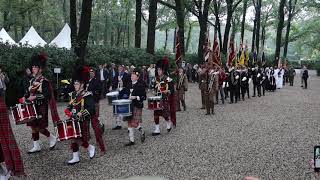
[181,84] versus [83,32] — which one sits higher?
[83,32]

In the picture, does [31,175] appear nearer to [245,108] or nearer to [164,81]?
[164,81]

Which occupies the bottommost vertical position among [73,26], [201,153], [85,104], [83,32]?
[201,153]

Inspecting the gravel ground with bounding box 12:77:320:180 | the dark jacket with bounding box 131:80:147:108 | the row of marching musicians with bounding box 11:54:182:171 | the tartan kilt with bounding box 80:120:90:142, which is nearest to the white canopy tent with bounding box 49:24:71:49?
the gravel ground with bounding box 12:77:320:180

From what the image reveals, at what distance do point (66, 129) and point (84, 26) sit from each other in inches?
441

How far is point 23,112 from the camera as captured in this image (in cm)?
912

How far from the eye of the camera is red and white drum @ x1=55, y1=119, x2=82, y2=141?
8344mm

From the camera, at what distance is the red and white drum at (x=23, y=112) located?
29.8 feet

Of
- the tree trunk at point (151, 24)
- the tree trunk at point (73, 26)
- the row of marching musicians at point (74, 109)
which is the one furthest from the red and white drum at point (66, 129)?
the tree trunk at point (151, 24)

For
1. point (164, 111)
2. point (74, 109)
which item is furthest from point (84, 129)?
point (164, 111)

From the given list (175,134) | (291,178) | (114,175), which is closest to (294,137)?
(175,134)

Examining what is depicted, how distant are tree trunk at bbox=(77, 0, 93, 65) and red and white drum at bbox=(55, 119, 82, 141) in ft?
35.6

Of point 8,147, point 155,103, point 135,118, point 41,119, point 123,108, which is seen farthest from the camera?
point 155,103

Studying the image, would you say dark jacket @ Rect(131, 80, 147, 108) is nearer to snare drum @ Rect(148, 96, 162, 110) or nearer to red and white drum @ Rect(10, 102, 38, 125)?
snare drum @ Rect(148, 96, 162, 110)

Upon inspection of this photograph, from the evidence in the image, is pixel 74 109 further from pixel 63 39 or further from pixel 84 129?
pixel 63 39
